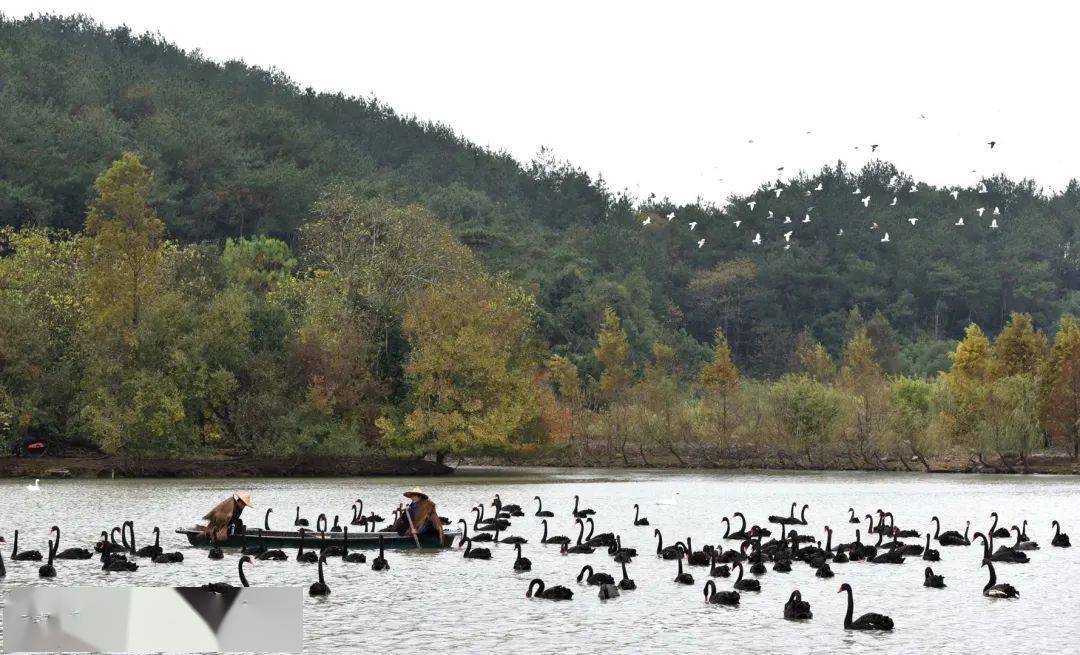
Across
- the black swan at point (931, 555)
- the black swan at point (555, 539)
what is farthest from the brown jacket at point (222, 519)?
the black swan at point (931, 555)

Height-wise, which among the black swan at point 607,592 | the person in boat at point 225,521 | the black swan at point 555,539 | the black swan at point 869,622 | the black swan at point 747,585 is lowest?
the black swan at point 869,622

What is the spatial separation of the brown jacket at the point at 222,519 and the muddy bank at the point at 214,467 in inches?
1232

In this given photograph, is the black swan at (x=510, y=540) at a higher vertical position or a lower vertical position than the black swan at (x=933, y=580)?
higher

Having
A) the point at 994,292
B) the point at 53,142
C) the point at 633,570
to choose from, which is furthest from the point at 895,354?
the point at 633,570

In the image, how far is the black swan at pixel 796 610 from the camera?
2202 cm

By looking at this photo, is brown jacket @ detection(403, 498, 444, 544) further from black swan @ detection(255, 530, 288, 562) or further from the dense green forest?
the dense green forest

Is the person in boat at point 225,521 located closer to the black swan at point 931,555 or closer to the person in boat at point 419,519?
the person in boat at point 419,519

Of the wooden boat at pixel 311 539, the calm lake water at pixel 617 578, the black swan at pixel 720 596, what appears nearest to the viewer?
the calm lake water at pixel 617 578

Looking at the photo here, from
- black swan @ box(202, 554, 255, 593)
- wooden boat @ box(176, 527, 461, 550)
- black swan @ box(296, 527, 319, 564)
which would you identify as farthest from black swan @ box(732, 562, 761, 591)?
wooden boat @ box(176, 527, 461, 550)

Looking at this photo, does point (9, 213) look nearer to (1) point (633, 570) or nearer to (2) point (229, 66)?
(2) point (229, 66)

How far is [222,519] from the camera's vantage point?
3100 cm

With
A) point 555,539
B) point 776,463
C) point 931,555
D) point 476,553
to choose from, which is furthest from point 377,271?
point 931,555

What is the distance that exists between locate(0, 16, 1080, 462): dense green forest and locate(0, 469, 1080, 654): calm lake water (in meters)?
15.0

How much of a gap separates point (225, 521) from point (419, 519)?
415cm
